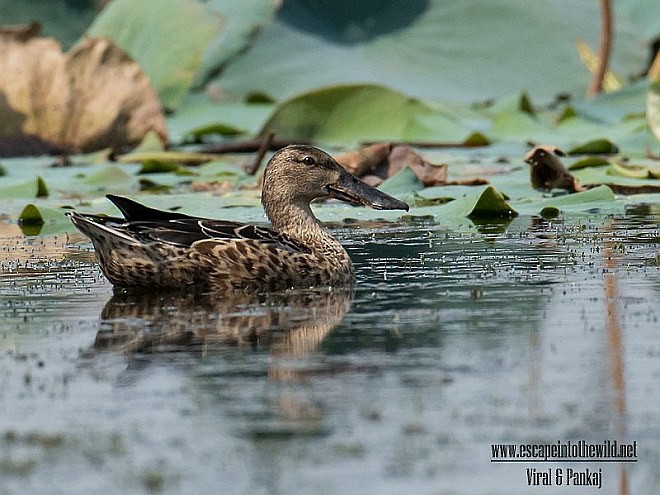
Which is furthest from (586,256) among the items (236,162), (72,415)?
(236,162)

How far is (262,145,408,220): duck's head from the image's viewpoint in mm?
8203

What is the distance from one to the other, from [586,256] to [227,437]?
415 centimetres

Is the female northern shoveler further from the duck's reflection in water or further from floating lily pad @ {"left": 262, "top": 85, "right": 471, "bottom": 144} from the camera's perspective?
floating lily pad @ {"left": 262, "top": 85, "right": 471, "bottom": 144}

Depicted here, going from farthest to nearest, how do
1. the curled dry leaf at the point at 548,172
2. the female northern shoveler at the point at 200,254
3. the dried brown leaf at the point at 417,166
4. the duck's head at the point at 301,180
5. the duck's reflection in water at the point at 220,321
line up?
the dried brown leaf at the point at 417,166 → the curled dry leaf at the point at 548,172 → the duck's head at the point at 301,180 → the female northern shoveler at the point at 200,254 → the duck's reflection in water at the point at 220,321

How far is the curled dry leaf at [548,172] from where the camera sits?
10.5 meters

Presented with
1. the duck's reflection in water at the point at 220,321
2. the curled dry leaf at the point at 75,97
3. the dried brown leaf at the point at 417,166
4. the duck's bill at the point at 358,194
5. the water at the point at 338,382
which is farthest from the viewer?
the curled dry leaf at the point at 75,97

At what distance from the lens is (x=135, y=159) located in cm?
A: 1365

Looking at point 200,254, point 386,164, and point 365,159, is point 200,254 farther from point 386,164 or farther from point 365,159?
point 386,164

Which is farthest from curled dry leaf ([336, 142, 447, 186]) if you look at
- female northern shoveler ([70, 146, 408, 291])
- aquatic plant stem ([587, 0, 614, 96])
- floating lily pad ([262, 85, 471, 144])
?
female northern shoveler ([70, 146, 408, 291])

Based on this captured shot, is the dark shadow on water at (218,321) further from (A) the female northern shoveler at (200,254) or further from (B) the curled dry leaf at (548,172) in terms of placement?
(B) the curled dry leaf at (548,172)

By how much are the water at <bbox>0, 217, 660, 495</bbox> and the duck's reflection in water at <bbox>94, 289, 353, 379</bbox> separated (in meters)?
0.02

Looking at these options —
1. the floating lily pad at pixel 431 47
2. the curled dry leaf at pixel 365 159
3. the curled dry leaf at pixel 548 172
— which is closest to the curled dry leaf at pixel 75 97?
the floating lily pad at pixel 431 47

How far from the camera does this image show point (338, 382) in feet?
16.5

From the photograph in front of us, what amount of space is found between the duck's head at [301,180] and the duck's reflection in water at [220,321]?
1011mm
